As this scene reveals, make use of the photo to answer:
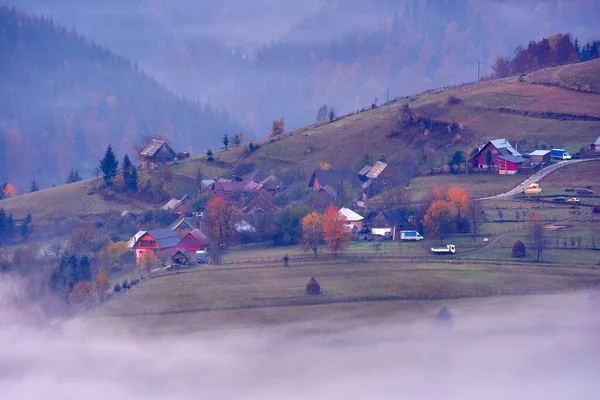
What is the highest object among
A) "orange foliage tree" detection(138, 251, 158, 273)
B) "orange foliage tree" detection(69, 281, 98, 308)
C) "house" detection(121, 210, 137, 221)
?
"house" detection(121, 210, 137, 221)

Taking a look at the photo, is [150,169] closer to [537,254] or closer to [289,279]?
[289,279]

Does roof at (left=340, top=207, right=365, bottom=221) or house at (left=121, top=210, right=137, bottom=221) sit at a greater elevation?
house at (left=121, top=210, right=137, bottom=221)

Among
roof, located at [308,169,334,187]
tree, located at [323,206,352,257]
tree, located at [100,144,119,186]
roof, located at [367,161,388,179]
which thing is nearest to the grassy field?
tree, located at [323,206,352,257]

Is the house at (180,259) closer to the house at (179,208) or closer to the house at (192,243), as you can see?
the house at (192,243)

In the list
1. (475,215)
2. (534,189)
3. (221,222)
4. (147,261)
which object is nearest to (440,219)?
(475,215)

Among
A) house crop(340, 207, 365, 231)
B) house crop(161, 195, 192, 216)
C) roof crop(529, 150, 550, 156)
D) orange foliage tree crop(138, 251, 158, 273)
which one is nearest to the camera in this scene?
orange foliage tree crop(138, 251, 158, 273)

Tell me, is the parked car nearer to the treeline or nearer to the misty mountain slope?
the misty mountain slope

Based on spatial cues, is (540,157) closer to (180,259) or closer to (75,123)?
(180,259)
